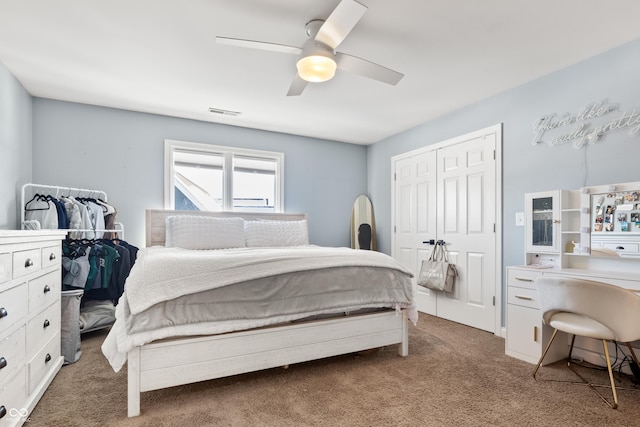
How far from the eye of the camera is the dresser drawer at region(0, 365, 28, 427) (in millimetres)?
1521

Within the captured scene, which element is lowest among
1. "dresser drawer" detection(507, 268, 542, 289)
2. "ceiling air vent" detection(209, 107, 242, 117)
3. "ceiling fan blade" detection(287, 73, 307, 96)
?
"dresser drawer" detection(507, 268, 542, 289)

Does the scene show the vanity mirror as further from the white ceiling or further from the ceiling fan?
the ceiling fan

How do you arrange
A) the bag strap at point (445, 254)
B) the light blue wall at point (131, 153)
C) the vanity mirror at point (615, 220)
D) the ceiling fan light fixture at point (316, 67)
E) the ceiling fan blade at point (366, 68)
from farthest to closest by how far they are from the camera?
the bag strap at point (445, 254)
the light blue wall at point (131, 153)
the vanity mirror at point (615, 220)
the ceiling fan blade at point (366, 68)
the ceiling fan light fixture at point (316, 67)

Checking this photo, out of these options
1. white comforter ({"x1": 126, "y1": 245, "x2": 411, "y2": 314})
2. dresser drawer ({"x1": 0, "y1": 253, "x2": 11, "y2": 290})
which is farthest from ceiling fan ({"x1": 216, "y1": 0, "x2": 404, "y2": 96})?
dresser drawer ({"x1": 0, "y1": 253, "x2": 11, "y2": 290})

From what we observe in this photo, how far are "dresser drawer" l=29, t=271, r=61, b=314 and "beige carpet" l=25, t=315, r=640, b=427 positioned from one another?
54 centimetres

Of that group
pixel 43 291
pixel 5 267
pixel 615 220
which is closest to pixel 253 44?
pixel 5 267

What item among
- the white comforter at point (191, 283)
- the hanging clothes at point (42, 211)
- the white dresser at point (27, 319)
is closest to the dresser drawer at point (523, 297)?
the white comforter at point (191, 283)

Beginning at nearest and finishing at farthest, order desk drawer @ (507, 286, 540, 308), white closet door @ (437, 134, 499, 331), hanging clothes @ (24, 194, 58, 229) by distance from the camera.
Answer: desk drawer @ (507, 286, 540, 308), hanging clothes @ (24, 194, 58, 229), white closet door @ (437, 134, 499, 331)

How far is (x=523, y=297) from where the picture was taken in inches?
104

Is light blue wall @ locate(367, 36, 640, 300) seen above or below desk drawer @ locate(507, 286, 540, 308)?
above

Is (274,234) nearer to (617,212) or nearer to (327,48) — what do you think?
(327,48)

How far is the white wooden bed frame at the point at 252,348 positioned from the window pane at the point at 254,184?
2.62m

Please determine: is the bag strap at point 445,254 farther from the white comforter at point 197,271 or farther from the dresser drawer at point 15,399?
the dresser drawer at point 15,399

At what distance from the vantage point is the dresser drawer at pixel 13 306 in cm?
153
